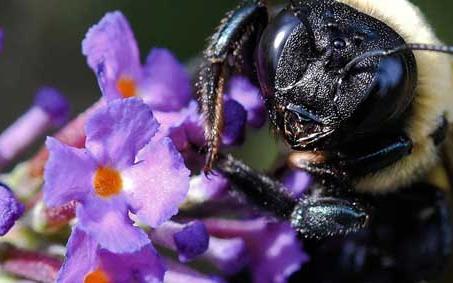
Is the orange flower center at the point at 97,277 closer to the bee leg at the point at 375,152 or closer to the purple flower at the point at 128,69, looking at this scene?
the purple flower at the point at 128,69

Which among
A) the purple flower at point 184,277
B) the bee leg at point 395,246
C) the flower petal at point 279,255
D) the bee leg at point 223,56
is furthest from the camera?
the bee leg at point 395,246

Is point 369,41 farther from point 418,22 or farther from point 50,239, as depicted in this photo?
point 50,239

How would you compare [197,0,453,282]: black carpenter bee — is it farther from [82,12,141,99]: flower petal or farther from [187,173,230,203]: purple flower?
[82,12,141,99]: flower petal

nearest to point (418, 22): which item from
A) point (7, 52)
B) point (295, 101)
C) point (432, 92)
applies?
point (432, 92)

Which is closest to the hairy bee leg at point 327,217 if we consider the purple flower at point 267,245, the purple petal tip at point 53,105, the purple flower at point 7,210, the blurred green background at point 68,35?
the purple flower at point 267,245

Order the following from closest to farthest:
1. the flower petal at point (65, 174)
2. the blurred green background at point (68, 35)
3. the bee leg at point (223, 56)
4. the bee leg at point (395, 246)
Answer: the flower petal at point (65, 174)
the bee leg at point (223, 56)
the bee leg at point (395, 246)
the blurred green background at point (68, 35)

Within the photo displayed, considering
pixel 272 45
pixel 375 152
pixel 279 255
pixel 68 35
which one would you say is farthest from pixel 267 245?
pixel 68 35

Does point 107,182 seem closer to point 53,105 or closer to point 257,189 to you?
point 257,189
